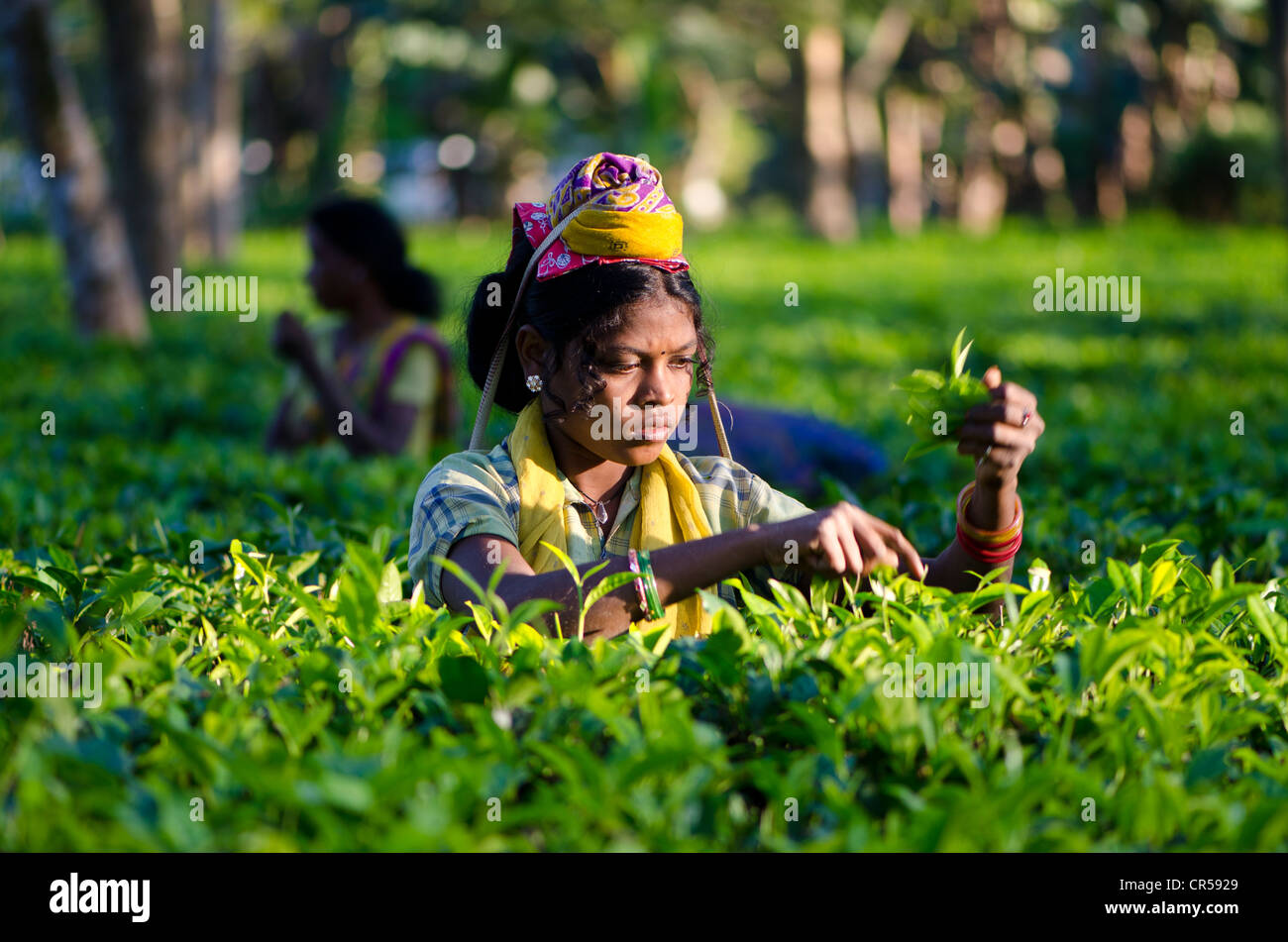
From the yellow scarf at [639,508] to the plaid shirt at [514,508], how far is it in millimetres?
32

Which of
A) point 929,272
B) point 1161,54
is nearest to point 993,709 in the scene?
point 929,272

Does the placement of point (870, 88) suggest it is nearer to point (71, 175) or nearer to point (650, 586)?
point (71, 175)

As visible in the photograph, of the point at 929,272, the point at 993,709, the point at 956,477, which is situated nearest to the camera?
the point at 993,709

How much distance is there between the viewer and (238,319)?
11.9 metres

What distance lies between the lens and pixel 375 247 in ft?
20.1

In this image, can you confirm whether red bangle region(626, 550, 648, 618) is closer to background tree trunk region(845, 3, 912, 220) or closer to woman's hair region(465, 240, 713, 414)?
woman's hair region(465, 240, 713, 414)

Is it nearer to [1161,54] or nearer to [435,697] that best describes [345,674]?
[435,697]

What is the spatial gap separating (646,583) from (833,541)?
32 cm

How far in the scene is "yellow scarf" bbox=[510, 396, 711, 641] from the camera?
2635mm
